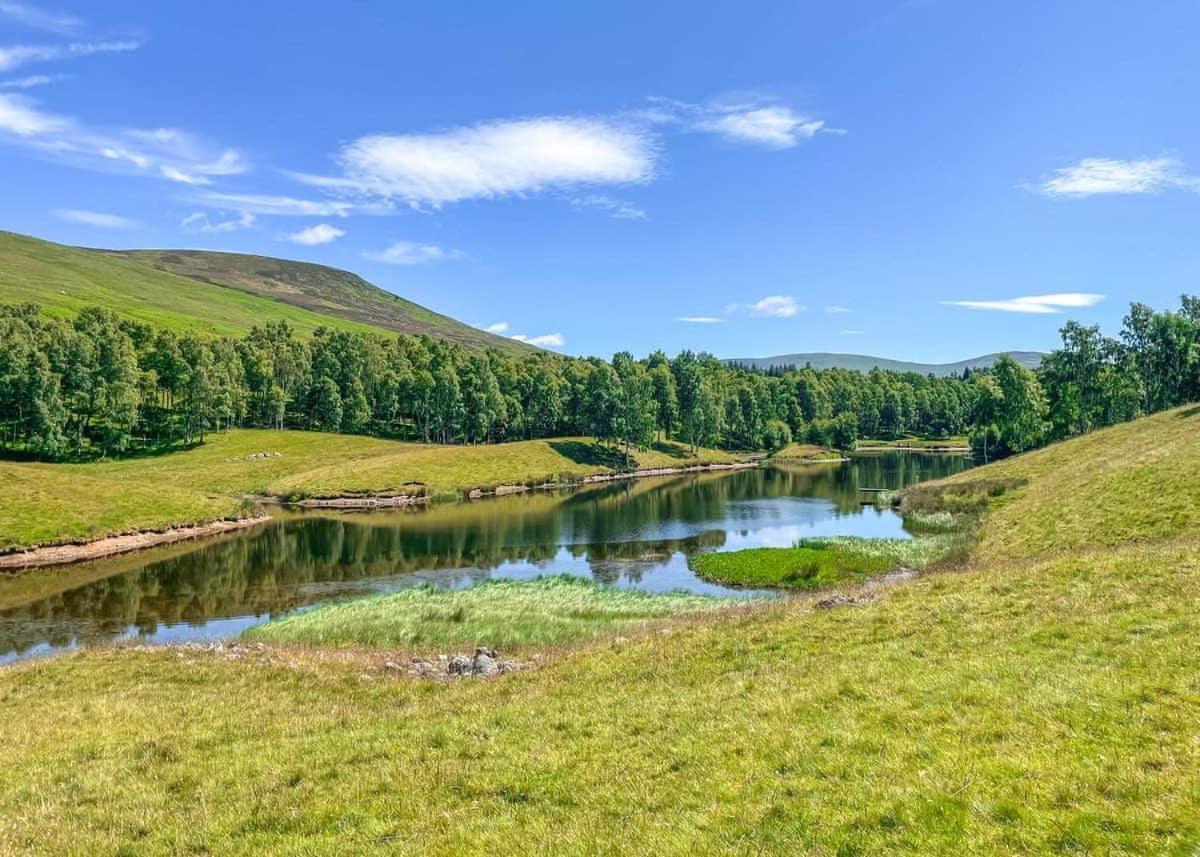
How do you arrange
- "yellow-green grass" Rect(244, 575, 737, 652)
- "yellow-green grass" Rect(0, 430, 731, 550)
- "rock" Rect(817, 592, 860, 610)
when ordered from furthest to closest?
"yellow-green grass" Rect(0, 430, 731, 550) → "yellow-green grass" Rect(244, 575, 737, 652) → "rock" Rect(817, 592, 860, 610)

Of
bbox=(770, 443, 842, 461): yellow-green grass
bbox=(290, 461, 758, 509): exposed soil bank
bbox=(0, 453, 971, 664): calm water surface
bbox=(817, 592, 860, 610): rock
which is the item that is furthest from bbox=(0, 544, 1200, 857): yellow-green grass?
bbox=(770, 443, 842, 461): yellow-green grass

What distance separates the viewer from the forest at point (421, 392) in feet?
385

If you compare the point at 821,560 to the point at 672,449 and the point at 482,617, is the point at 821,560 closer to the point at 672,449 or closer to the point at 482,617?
the point at 482,617

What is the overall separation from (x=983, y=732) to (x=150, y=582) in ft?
194

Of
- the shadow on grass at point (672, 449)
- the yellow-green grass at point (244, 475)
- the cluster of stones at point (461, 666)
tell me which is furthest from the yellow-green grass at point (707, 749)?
the shadow on grass at point (672, 449)

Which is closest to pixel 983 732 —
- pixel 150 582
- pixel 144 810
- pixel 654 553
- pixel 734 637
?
pixel 734 637

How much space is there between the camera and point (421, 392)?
511ft

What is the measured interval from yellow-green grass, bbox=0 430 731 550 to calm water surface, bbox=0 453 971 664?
8.54m

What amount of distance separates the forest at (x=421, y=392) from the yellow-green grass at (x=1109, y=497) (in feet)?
175

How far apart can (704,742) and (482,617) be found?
84.0ft

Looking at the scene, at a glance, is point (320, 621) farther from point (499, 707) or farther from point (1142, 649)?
point (1142, 649)

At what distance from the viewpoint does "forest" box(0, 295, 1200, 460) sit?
118 metres

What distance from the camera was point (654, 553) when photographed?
63.2 metres

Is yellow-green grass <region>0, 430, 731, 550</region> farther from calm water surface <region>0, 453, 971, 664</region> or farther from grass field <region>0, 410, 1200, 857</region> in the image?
grass field <region>0, 410, 1200, 857</region>
